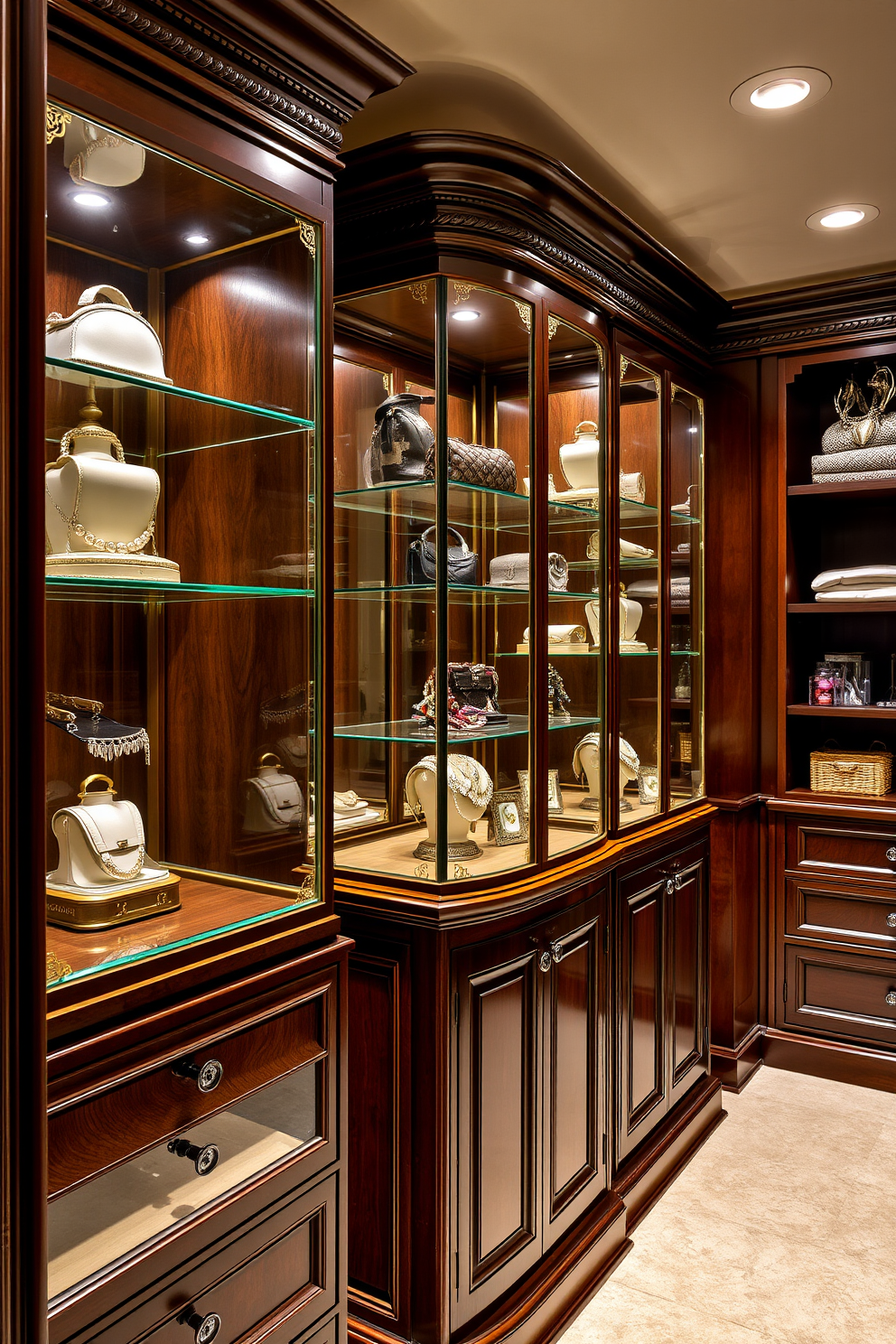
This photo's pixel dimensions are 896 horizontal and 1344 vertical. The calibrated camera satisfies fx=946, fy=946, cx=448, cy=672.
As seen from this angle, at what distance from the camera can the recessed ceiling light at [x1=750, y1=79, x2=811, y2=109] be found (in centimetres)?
194

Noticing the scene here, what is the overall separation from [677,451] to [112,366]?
6.80ft

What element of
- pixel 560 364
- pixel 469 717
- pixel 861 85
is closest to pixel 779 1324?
pixel 469 717

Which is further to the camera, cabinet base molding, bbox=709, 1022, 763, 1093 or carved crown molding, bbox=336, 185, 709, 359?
cabinet base molding, bbox=709, 1022, 763, 1093

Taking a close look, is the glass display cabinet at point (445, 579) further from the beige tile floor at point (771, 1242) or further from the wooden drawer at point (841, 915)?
the wooden drawer at point (841, 915)

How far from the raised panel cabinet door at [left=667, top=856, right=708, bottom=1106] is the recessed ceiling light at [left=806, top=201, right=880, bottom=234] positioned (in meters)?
1.91

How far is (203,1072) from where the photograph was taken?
1323 mm

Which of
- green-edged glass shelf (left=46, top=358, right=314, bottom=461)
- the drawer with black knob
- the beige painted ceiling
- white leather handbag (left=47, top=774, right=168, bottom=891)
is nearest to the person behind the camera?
the drawer with black knob

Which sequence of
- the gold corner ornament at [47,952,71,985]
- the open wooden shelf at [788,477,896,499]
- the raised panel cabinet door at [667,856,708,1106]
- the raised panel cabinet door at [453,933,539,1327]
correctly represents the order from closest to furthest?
1. the gold corner ornament at [47,952,71,985]
2. the raised panel cabinet door at [453,933,539,1327]
3. the raised panel cabinet door at [667,856,708,1106]
4. the open wooden shelf at [788,477,896,499]

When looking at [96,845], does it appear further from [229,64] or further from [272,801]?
[229,64]

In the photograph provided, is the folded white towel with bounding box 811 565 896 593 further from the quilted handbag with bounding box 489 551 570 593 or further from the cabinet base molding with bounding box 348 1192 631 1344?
the cabinet base molding with bounding box 348 1192 631 1344

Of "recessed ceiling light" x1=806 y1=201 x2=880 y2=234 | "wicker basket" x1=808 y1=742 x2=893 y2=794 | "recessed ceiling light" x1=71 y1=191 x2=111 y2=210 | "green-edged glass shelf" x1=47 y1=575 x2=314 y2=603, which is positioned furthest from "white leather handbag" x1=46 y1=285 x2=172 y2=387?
"wicker basket" x1=808 y1=742 x2=893 y2=794

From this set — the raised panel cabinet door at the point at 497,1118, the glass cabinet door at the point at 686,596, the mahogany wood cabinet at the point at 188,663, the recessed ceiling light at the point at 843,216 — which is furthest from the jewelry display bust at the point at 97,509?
the recessed ceiling light at the point at 843,216

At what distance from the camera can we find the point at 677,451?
9.77 feet

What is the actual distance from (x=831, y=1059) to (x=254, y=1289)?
103 inches
